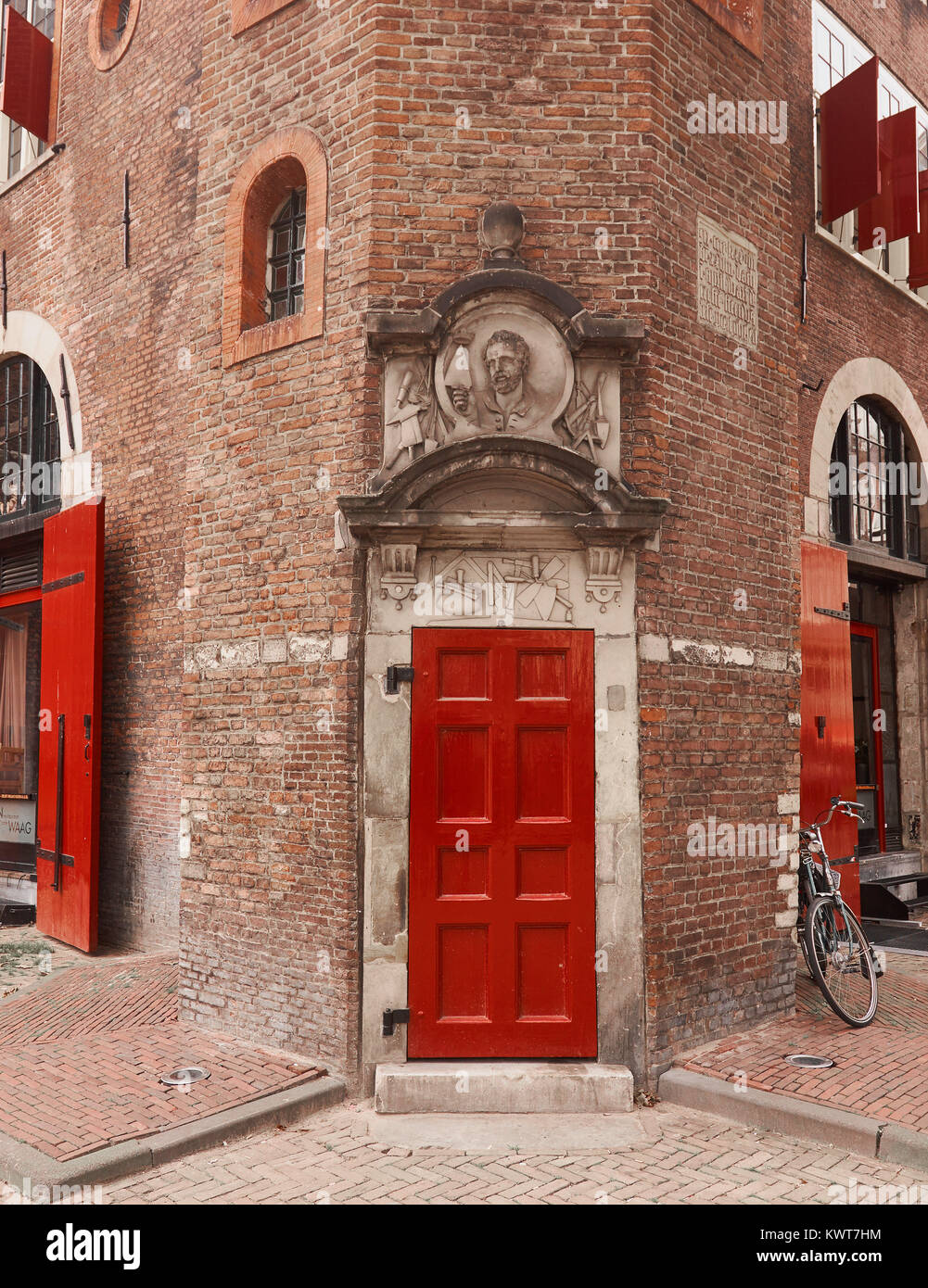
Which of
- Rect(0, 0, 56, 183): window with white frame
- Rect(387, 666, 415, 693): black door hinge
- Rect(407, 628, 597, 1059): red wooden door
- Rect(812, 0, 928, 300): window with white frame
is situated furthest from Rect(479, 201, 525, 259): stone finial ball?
Rect(0, 0, 56, 183): window with white frame

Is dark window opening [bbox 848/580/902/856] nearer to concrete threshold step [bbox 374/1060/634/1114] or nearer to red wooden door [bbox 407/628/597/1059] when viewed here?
red wooden door [bbox 407/628/597/1059]

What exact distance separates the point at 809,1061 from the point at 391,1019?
7.91ft

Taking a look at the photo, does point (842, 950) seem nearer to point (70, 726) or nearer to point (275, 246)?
point (275, 246)

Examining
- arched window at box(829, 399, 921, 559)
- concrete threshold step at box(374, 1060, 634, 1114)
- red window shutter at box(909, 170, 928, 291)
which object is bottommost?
concrete threshold step at box(374, 1060, 634, 1114)

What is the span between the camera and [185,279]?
28.3 feet

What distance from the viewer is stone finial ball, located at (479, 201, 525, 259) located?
5727 millimetres

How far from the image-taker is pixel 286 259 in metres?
6.85

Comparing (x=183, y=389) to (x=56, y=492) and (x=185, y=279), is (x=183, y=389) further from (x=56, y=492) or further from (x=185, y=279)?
(x=56, y=492)

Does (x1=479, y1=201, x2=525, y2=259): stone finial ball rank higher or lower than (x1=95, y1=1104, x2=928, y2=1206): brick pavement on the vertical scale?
higher

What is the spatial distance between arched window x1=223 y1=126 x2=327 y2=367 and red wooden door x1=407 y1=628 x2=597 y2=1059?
7.50 feet

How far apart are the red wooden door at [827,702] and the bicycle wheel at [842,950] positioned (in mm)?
1976

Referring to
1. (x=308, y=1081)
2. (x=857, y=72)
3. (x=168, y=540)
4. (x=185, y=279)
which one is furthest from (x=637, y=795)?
(x=857, y=72)

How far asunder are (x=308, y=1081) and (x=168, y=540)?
4899 mm

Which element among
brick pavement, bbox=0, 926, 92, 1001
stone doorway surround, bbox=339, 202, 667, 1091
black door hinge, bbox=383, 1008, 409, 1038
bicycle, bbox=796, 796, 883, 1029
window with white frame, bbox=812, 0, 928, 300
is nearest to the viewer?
black door hinge, bbox=383, 1008, 409, 1038
